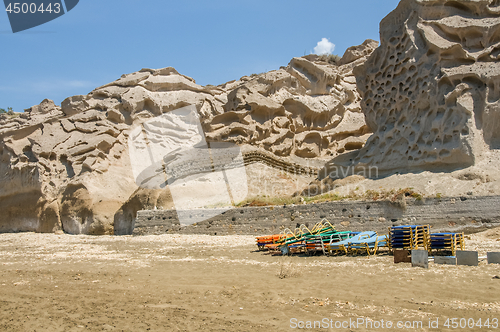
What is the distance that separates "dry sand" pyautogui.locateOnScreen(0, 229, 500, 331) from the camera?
4500 millimetres

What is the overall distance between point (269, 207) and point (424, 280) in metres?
7.71

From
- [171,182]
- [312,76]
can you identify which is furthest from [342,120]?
[171,182]

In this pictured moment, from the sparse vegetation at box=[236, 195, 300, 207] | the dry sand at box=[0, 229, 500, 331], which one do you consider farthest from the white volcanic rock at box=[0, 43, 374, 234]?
the dry sand at box=[0, 229, 500, 331]

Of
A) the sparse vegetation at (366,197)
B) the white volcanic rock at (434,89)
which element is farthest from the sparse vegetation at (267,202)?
the white volcanic rock at (434,89)

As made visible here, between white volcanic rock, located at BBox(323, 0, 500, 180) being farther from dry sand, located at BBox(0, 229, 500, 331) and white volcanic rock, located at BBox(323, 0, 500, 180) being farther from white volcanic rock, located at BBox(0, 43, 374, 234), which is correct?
dry sand, located at BBox(0, 229, 500, 331)

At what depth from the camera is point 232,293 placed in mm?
5789

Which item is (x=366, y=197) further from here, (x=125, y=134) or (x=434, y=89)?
(x=125, y=134)

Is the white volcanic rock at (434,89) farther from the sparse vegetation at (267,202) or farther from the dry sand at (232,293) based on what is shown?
the dry sand at (232,293)

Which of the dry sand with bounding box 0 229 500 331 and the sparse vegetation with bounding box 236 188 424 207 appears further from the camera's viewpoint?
the sparse vegetation with bounding box 236 188 424 207

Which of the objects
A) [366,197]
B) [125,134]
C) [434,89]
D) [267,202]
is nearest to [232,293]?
[366,197]

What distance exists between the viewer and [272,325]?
14.3ft

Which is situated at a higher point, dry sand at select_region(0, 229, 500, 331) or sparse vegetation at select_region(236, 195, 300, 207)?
sparse vegetation at select_region(236, 195, 300, 207)

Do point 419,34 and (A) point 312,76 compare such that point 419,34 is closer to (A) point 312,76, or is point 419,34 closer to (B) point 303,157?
(B) point 303,157

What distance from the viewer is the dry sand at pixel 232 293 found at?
14.8 feet
